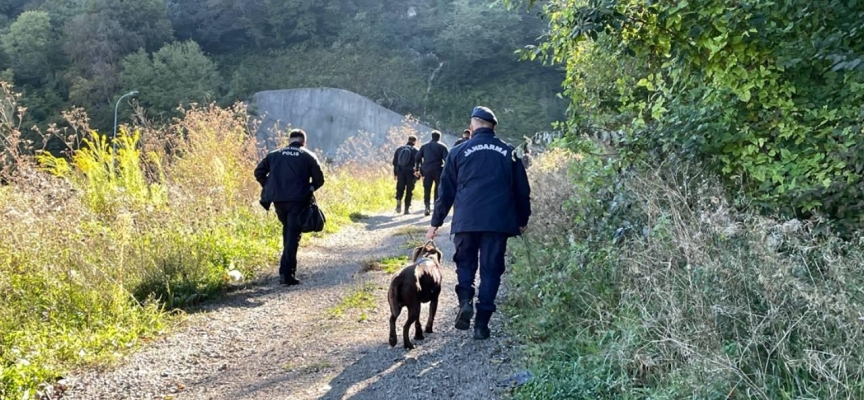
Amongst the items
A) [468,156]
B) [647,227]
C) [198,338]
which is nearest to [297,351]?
[198,338]

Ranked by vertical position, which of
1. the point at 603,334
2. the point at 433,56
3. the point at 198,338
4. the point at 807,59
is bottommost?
the point at 198,338

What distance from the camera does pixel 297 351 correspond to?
5348 millimetres

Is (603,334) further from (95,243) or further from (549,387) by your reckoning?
(95,243)

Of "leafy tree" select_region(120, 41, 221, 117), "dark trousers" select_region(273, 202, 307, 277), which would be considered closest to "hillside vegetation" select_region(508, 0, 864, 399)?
"dark trousers" select_region(273, 202, 307, 277)

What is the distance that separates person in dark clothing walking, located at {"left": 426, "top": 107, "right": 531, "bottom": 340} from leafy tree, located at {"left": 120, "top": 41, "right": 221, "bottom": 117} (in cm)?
3727

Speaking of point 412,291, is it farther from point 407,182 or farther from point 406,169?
point 407,182

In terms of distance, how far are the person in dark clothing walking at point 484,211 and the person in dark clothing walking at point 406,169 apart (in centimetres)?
878

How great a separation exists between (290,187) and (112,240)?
6.88 ft

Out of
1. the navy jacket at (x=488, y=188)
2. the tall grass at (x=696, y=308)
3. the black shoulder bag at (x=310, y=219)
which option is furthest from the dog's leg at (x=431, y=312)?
the black shoulder bag at (x=310, y=219)

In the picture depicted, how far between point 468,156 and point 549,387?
212 centimetres

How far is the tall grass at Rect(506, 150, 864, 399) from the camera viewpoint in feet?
9.84

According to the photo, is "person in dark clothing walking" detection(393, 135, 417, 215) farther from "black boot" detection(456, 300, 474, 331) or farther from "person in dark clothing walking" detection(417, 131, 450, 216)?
"black boot" detection(456, 300, 474, 331)

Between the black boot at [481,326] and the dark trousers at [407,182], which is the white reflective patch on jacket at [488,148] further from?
the dark trousers at [407,182]

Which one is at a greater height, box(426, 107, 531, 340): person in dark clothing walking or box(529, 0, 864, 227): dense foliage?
box(529, 0, 864, 227): dense foliage
